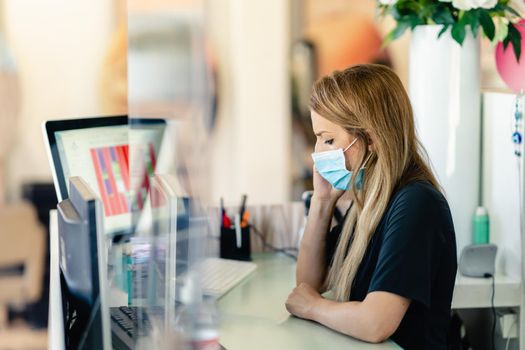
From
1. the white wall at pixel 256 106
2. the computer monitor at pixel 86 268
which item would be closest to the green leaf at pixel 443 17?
the computer monitor at pixel 86 268

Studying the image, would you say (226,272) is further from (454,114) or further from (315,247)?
(454,114)

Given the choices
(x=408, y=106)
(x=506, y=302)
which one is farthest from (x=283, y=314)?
(x=506, y=302)

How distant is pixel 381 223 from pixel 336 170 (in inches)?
7.3

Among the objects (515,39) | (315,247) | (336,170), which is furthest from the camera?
(515,39)

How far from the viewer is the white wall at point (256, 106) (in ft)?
13.6

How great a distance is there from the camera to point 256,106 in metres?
4.21

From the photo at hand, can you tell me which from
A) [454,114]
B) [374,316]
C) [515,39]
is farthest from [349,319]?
[515,39]

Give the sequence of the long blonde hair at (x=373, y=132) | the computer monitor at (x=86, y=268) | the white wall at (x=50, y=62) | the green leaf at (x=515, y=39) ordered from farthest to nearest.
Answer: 1. the white wall at (x=50, y=62)
2. the green leaf at (x=515, y=39)
3. the long blonde hair at (x=373, y=132)
4. the computer monitor at (x=86, y=268)

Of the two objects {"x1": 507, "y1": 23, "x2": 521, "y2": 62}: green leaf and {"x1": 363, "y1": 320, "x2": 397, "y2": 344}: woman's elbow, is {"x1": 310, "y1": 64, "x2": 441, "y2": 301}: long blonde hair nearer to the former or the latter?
{"x1": 363, "y1": 320, "x2": 397, "y2": 344}: woman's elbow

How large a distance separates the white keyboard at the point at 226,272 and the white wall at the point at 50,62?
218cm

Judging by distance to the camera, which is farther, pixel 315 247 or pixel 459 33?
pixel 459 33

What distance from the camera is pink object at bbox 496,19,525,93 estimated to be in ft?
7.32

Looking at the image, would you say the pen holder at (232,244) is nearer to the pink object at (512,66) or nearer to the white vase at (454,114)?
the white vase at (454,114)

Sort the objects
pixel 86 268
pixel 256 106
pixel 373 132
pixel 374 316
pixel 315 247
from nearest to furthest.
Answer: pixel 86 268 → pixel 374 316 → pixel 373 132 → pixel 315 247 → pixel 256 106
